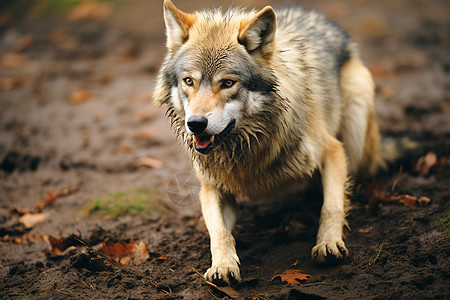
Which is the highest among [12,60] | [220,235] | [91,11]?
[91,11]

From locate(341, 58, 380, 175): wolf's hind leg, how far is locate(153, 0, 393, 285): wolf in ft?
1.49

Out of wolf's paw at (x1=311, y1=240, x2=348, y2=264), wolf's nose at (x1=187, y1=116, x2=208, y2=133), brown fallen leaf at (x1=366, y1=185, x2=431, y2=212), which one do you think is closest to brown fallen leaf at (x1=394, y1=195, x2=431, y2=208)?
brown fallen leaf at (x1=366, y1=185, x2=431, y2=212)

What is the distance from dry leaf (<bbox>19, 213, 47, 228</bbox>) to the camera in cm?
424

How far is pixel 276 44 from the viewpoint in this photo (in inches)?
132

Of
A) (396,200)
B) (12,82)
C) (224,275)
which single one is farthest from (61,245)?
(12,82)

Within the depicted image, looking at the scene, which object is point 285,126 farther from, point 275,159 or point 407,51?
point 407,51

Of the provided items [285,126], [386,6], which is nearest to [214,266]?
[285,126]

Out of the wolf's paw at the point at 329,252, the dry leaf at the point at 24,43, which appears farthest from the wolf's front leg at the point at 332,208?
the dry leaf at the point at 24,43

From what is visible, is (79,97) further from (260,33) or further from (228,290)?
(228,290)

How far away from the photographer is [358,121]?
444 cm

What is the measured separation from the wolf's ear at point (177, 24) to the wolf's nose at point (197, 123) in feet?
2.95

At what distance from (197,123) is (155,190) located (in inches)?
83.7

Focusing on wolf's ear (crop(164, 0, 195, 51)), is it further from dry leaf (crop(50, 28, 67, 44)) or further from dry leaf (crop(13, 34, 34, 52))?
dry leaf (crop(13, 34, 34, 52))

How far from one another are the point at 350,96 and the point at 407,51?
4.62 m
